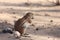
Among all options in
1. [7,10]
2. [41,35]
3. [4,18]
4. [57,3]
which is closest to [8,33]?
[41,35]

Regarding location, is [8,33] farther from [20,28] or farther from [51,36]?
[51,36]

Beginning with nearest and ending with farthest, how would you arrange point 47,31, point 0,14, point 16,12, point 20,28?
point 20,28 → point 47,31 → point 0,14 → point 16,12

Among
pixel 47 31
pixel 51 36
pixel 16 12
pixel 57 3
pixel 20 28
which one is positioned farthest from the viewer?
pixel 57 3

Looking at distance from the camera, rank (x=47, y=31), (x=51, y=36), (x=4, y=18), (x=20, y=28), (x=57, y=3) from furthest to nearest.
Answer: (x=57, y=3), (x=4, y=18), (x=47, y=31), (x=51, y=36), (x=20, y=28)

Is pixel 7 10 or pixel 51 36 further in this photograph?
pixel 7 10

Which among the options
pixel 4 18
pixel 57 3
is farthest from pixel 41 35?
pixel 57 3

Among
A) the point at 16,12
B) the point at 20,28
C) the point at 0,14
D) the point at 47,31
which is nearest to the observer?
the point at 20,28

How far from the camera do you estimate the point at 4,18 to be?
10.8 metres

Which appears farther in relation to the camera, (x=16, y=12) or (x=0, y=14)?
(x=16, y=12)

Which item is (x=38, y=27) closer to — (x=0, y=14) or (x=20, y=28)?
(x=20, y=28)

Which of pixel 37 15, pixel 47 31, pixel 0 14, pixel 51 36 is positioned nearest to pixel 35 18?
pixel 37 15

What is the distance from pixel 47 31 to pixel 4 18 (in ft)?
8.26

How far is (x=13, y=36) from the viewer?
25.9ft

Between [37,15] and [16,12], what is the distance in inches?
44.5
